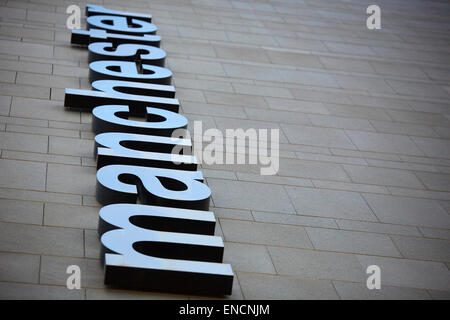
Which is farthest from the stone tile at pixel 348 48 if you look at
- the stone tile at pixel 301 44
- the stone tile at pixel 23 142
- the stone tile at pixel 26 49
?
the stone tile at pixel 23 142

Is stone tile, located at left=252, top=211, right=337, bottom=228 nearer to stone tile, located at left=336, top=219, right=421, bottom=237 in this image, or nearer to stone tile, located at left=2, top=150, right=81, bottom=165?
stone tile, located at left=336, top=219, right=421, bottom=237

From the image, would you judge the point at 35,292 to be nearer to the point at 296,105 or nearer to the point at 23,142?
the point at 23,142

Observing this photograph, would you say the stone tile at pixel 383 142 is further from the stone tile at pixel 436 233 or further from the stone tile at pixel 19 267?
the stone tile at pixel 19 267

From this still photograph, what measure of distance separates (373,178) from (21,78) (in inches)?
147

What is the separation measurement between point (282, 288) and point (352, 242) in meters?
0.92

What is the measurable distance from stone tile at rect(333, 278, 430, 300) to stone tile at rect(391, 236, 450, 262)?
0.48 meters

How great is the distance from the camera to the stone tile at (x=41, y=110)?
20.0 feet

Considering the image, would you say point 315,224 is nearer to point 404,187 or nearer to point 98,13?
point 404,187

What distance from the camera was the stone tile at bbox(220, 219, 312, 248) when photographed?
15.3 ft

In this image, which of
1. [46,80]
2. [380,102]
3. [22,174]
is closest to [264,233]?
[22,174]

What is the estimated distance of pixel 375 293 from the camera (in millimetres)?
4234

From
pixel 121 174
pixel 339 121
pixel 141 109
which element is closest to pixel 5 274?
pixel 121 174

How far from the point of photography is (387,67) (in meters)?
9.18

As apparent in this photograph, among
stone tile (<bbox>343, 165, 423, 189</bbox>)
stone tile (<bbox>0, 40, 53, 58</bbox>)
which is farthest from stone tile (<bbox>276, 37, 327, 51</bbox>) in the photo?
stone tile (<bbox>343, 165, 423, 189</bbox>)
